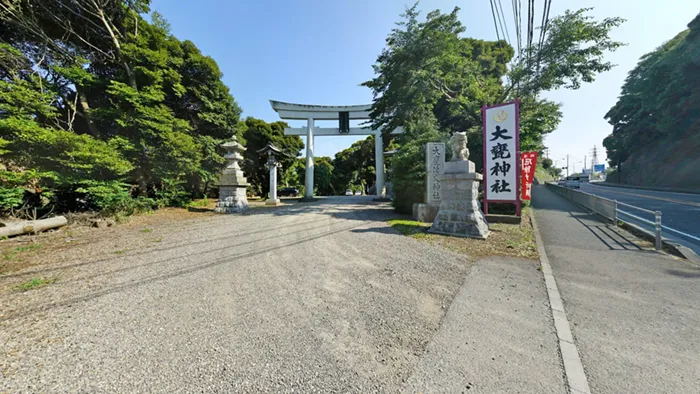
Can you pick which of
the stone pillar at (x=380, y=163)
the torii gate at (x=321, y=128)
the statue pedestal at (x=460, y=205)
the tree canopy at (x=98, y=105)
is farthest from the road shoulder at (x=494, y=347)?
the torii gate at (x=321, y=128)

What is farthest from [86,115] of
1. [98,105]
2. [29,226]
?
[29,226]

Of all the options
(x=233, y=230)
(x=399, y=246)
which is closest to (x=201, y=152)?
(x=233, y=230)

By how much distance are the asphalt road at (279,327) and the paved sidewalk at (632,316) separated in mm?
316

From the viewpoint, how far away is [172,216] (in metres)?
8.48

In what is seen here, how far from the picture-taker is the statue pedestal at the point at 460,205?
5.62 metres

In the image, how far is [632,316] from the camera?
7.81 ft

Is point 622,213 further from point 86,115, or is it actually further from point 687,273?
point 86,115

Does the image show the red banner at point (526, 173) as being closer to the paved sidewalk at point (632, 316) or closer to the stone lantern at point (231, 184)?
the paved sidewalk at point (632, 316)

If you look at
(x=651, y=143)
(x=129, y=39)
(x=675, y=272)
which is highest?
(x=129, y=39)

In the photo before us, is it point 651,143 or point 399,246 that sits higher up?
point 651,143

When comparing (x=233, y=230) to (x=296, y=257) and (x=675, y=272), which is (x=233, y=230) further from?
(x=675, y=272)

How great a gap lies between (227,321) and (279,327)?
0.55 m

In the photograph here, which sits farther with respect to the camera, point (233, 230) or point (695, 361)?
point (233, 230)

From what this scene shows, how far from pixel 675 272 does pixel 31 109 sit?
600 inches
